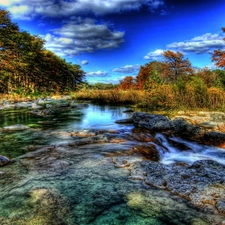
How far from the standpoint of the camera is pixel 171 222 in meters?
2.39

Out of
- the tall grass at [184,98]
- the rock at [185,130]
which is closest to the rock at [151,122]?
the rock at [185,130]

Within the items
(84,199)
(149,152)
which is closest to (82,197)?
(84,199)

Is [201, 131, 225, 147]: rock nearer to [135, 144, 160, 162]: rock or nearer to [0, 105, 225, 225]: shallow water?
[135, 144, 160, 162]: rock

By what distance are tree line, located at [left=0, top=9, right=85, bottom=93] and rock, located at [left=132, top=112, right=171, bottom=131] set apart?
59.3ft

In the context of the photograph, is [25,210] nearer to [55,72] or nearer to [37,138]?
[37,138]

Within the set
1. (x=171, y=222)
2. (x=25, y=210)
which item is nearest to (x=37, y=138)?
(x=25, y=210)

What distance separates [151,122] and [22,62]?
24.0m

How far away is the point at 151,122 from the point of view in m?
7.95

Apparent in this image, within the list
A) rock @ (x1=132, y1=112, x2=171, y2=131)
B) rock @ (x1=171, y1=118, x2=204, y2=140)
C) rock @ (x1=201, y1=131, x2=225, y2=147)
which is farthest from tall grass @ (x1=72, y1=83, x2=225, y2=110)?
rock @ (x1=201, y1=131, x2=225, y2=147)

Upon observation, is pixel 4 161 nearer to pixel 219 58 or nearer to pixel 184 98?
pixel 184 98

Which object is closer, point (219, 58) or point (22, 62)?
point (219, 58)

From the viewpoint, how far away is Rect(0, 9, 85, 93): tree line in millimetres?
25359

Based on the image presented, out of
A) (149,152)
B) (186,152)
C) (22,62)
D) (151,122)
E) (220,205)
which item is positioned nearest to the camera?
(220,205)

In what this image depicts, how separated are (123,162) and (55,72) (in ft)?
127
